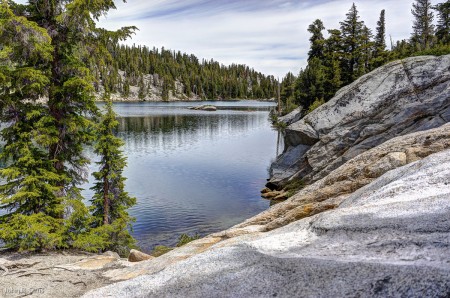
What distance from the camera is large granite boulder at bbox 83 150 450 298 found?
512 centimetres

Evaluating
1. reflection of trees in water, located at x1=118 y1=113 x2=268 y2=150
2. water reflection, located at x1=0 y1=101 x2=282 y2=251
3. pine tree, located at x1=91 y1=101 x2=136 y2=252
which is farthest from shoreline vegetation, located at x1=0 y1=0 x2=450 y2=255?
reflection of trees in water, located at x1=118 y1=113 x2=268 y2=150

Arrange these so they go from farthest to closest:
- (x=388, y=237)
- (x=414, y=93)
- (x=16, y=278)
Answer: (x=414, y=93), (x=16, y=278), (x=388, y=237)

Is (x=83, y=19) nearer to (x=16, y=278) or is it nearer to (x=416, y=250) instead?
(x=16, y=278)

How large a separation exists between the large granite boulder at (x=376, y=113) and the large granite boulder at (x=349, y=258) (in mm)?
17084

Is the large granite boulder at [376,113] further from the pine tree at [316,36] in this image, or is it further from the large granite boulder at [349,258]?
the pine tree at [316,36]

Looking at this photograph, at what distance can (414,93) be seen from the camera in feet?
80.7

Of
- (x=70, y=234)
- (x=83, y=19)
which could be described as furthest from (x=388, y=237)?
(x=83, y=19)

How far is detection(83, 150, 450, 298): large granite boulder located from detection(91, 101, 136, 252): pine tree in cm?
1193

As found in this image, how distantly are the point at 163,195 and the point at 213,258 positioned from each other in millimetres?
25974

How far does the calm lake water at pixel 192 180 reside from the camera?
27.1 metres

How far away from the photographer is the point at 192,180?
38.4 meters

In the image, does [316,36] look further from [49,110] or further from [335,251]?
[335,251]

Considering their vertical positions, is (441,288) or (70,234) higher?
(441,288)

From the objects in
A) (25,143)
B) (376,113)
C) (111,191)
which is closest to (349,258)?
(25,143)
